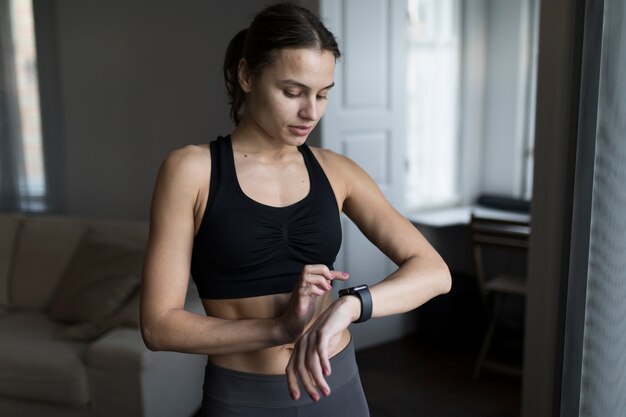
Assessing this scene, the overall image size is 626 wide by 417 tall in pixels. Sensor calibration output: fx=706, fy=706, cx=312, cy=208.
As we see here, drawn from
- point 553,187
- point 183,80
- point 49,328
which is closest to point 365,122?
point 183,80

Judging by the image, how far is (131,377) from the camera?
8.80ft

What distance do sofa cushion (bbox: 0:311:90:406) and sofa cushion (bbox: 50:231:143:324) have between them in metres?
0.16

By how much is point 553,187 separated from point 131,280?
1793 millimetres

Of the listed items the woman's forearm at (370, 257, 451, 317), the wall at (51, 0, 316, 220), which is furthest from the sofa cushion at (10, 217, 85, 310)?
the woman's forearm at (370, 257, 451, 317)

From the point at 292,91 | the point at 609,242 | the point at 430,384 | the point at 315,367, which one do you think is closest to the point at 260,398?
the point at 315,367

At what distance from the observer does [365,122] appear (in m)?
3.77

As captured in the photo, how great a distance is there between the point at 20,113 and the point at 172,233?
12.3 ft

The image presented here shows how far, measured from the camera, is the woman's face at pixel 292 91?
1.14 meters

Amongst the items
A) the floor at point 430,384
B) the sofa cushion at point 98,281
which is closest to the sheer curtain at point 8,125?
the sofa cushion at point 98,281

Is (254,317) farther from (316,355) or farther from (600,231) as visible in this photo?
(600,231)

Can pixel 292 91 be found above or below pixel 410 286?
above

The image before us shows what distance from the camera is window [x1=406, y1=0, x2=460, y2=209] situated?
14.6 ft

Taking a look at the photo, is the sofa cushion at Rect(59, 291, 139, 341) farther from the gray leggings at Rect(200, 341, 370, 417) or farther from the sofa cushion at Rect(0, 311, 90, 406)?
the gray leggings at Rect(200, 341, 370, 417)

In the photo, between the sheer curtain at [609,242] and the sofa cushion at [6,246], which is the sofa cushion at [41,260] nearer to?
the sofa cushion at [6,246]
